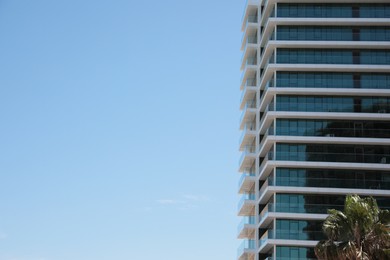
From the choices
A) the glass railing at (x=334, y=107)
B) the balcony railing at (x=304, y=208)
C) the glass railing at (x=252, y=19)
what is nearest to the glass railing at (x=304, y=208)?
the balcony railing at (x=304, y=208)

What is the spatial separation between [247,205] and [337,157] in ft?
46.9

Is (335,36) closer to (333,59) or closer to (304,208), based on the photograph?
(333,59)

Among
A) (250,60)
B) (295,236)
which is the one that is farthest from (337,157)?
(250,60)

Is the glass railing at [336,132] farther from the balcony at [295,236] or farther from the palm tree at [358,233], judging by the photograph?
the palm tree at [358,233]

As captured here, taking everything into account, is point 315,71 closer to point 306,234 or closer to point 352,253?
point 306,234

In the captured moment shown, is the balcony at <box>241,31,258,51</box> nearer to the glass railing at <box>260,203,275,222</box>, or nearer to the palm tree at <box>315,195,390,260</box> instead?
the glass railing at <box>260,203,275,222</box>

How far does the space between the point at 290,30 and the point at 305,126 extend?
11.8 metres

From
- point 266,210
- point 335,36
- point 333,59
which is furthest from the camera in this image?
point 335,36

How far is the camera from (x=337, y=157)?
82375 mm

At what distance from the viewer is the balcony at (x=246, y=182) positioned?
92188mm

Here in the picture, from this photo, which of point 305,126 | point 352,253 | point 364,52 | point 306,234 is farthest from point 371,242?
point 364,52

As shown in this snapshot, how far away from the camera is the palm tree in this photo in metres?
51.1

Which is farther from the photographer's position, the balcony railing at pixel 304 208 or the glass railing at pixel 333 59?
the glass railing at pixel 333 59

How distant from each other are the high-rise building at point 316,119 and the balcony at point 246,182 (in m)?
1.19
